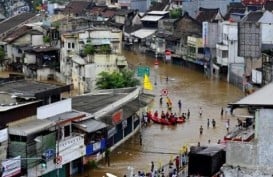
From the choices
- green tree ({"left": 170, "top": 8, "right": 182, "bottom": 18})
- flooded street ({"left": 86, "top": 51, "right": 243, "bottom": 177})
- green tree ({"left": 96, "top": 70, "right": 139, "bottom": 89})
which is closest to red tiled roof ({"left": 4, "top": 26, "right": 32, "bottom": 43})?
flooded street ({"left": 86, "top": 51, "right": 243, "bottom": 177})

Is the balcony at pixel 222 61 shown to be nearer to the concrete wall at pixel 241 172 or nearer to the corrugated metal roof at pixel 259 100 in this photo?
the corrugated metal roof at pixel 259 100

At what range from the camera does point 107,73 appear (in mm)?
36656

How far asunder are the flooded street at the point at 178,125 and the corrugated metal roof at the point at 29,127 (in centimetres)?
367

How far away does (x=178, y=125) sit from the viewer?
32.9 meters

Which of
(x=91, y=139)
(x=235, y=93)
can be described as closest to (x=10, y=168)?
(x=91, y=139)

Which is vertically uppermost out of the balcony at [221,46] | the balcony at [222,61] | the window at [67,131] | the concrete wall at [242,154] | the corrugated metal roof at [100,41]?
the concrete wall at [242,154]

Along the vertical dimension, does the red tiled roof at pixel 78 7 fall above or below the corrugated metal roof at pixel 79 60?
above

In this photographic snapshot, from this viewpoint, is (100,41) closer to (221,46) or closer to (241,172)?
(221,46)

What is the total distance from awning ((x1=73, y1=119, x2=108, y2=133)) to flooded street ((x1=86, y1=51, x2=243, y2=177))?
5.08 feet

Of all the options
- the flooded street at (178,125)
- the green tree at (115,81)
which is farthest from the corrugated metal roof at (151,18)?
the green tree at (115,81)

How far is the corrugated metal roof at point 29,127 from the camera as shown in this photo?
2091cm

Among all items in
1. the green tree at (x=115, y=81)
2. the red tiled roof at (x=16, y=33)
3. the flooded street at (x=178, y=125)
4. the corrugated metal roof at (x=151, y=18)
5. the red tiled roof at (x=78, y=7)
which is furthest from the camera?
the red tiled roof at (x=78, y=7)

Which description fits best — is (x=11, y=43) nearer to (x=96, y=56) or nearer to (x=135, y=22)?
(x=96, y=56)

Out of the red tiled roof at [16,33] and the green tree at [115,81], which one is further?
the red tiled roof at [16,33]
